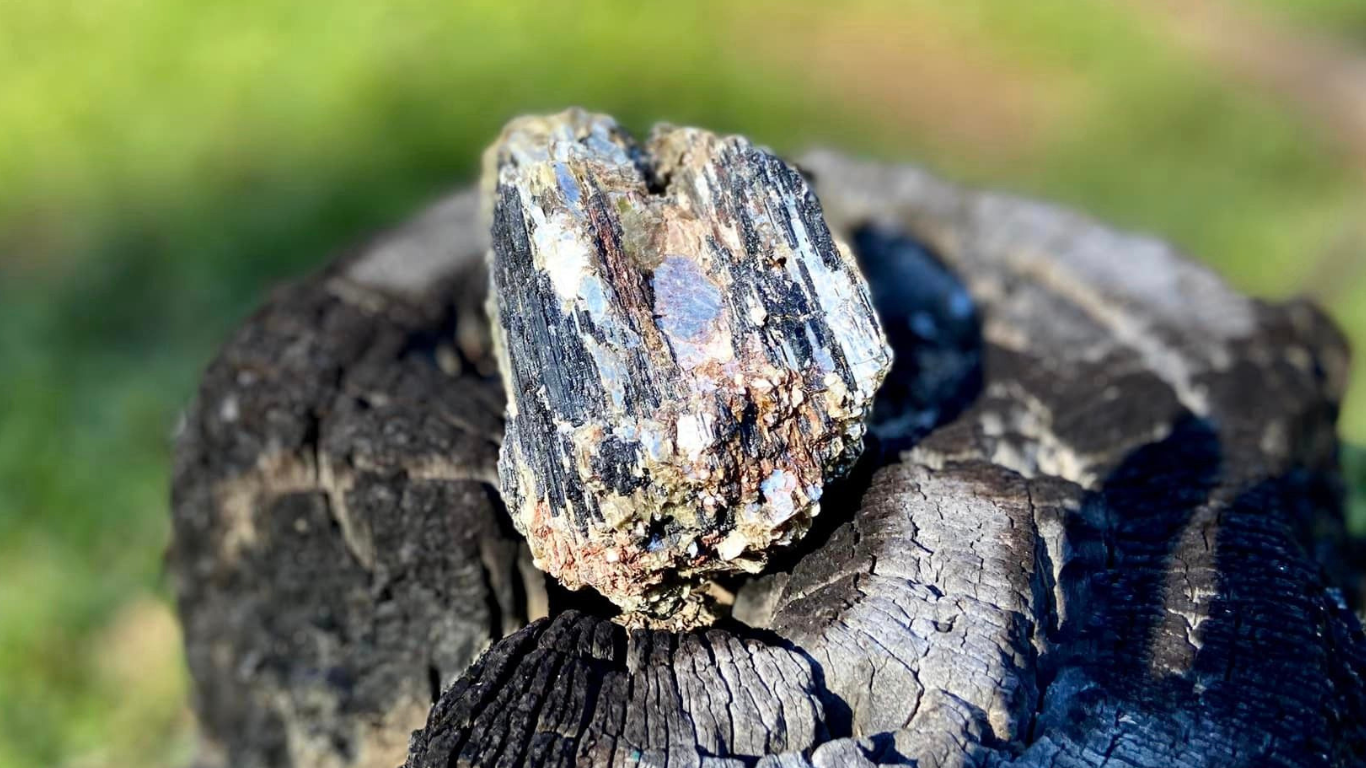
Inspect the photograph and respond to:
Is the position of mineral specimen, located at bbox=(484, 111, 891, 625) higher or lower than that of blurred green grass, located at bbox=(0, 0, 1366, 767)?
lower

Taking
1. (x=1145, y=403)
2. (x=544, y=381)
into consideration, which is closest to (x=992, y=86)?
(x=1145, y=403)

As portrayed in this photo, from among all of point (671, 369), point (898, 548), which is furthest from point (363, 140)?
point (898, 548)

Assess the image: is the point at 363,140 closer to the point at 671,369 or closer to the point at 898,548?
the point at 671,369

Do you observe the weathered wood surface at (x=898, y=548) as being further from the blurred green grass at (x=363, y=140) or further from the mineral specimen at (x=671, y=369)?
the blurred green grass at (x=363, y=140)

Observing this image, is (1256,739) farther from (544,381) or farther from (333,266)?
(333,266)

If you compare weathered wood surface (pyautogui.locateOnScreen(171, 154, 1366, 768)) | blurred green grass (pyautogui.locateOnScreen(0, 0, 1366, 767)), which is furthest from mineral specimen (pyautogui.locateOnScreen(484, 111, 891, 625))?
blurred green grass (pyautogui.locateOnScreen(0, 0, 1366, 767))

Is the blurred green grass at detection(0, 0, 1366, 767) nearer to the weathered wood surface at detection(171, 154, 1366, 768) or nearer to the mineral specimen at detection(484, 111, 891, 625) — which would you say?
the weathered wood surface at detection(171, 154, 1366, 768)
